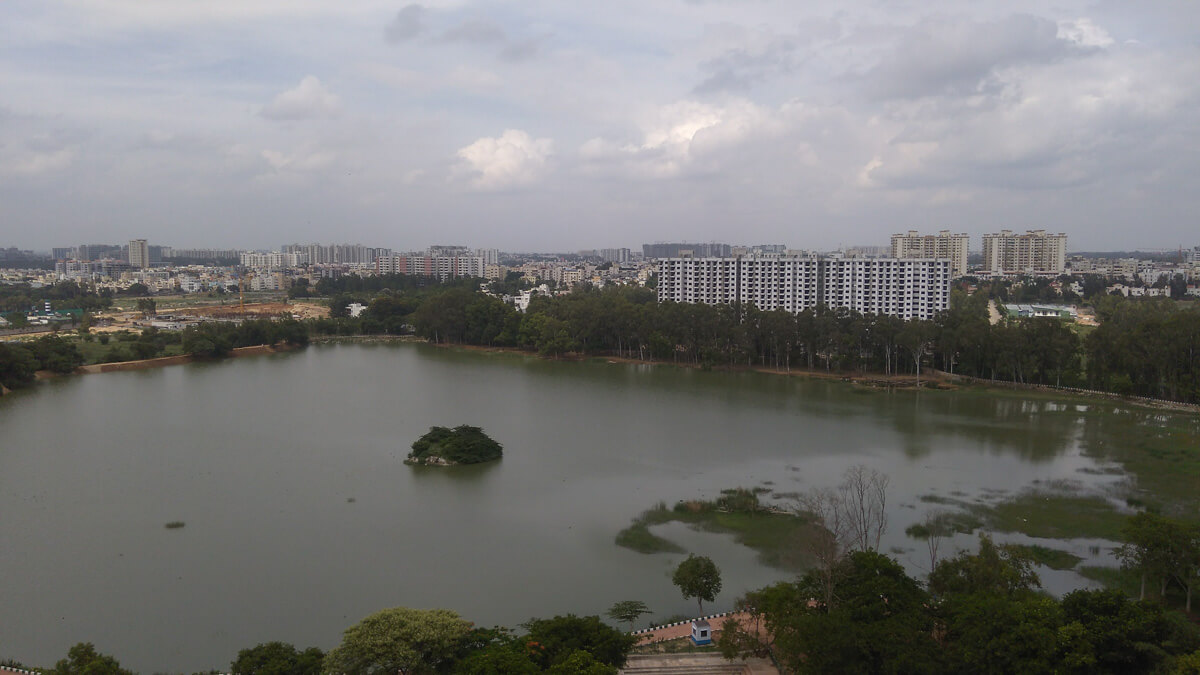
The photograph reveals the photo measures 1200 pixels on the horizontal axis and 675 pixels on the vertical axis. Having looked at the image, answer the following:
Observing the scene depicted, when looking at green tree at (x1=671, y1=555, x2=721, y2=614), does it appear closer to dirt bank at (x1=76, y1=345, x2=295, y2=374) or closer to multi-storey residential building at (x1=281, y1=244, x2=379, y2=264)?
dirt bank at (x1=76, y1=345, x2=295, y2=374)

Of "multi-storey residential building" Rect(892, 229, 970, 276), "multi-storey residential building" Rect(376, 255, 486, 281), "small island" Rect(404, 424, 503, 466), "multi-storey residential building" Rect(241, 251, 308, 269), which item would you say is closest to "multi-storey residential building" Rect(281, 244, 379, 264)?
"multi-storey residential building" Rect(241, 251, 308, 269)

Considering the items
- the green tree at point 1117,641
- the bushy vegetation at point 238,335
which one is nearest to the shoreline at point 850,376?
the bushy vegetation at point 238,335

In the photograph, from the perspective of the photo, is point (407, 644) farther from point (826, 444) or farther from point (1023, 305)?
point (1023, 305)

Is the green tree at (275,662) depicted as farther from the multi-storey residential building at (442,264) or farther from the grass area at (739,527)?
the multi-storey residential building at (442,264)

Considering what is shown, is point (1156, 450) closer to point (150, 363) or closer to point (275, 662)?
point (275, 662)

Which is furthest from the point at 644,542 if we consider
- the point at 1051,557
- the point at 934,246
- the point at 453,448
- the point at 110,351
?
the point at 934,246

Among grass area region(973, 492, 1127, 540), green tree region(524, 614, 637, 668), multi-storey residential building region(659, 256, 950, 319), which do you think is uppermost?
multi-storey residential building region(659, 256, 950, 319)
